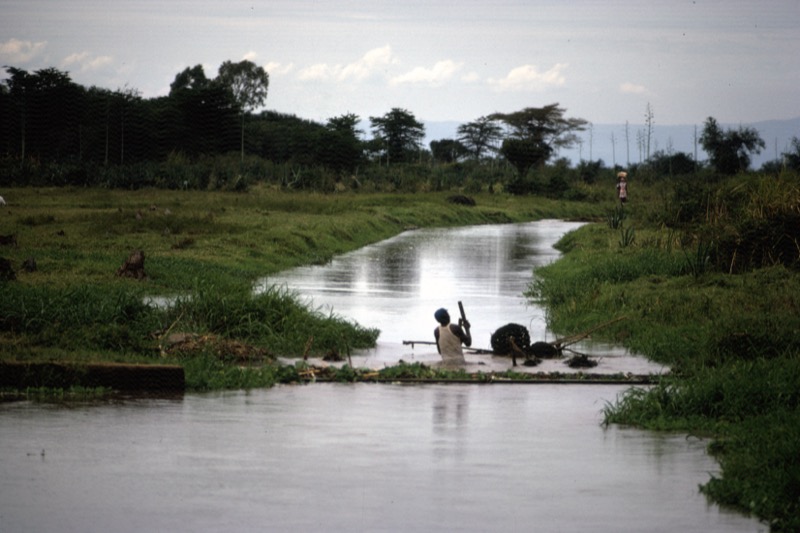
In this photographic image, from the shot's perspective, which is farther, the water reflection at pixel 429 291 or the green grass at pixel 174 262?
the water reflection at pixel 429 291

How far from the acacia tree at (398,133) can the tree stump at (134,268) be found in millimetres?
73789

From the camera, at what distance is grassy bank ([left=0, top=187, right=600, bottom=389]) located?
13789mm

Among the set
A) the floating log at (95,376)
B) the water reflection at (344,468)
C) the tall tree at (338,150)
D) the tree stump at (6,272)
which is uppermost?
the tall tree at (338,150)

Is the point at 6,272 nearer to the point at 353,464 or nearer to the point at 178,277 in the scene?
the point at 178,277

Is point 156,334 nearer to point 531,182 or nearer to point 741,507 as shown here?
point 741,507

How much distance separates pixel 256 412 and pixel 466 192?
6213 cm

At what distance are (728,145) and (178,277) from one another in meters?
54.5

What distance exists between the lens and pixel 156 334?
14516mm

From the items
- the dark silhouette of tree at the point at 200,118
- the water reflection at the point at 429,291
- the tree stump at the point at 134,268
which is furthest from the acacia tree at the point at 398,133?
the tree stump at the point at 134,268

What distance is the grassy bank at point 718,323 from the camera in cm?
853

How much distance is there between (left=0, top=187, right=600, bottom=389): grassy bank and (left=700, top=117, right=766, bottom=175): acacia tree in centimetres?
2600

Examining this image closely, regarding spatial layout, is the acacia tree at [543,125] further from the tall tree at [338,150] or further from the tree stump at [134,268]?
the tree stump at [134,268]

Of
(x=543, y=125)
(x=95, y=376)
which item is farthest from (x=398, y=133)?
(x=95, y=376)

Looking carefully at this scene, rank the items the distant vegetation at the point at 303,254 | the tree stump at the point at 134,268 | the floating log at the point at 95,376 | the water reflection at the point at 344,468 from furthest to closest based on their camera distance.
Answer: the tree stump at the point at 134,268 < the floating log at the point at 95,376 < the distant vegetation at the point at 303,254 < the water reflection at the point at 344,468
